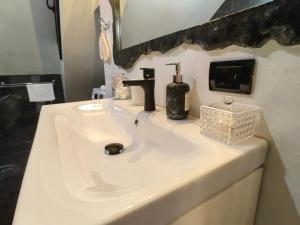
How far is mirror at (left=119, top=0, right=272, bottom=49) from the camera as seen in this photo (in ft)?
1.58

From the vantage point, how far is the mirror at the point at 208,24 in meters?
0.35

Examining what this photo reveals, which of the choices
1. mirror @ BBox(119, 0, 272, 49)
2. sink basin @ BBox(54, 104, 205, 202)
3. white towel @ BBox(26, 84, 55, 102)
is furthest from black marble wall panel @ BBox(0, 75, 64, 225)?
mirror @ BBox(119, 0, 272, 49)

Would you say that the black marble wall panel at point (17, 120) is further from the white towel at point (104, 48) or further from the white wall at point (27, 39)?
the white towel at point (104, 48)

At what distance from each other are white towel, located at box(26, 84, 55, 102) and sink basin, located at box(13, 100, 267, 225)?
54.4 inches

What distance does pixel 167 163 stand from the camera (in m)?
0.47

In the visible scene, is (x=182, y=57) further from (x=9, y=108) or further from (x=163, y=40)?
(x=9, y=108)

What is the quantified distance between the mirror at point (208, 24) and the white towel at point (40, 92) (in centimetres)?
136

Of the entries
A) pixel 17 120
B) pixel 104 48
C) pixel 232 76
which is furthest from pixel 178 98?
pixel 17 120

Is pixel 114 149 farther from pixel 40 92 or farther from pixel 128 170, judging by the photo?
pixel 40 92

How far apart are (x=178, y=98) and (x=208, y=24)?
215mm

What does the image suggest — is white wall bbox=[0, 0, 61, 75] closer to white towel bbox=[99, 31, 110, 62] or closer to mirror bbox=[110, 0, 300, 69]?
white towel bbox=[99, 31, 110, 62]

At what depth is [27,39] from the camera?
1767 millimetres

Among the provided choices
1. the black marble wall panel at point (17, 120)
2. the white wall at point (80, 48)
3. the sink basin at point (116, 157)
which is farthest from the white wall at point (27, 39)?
the sink basin at point (116, 157)

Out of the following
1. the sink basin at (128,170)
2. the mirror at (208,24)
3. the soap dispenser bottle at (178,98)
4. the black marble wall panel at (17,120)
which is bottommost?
the black marble wall panel at (17,120)
